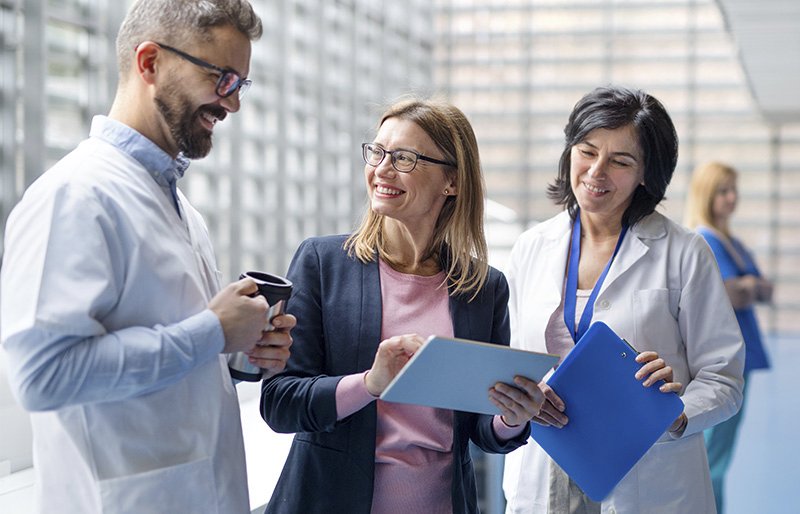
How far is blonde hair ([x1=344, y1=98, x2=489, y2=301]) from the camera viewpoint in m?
2.07

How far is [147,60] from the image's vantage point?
1552mm

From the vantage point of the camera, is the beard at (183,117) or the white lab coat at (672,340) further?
the white lab coat at (672,340)

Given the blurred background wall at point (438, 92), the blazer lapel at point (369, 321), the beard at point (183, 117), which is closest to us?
the beard at point (183, 117)

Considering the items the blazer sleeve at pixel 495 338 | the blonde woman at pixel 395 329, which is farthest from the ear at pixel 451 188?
the blazer sleeve at pixel 495 338

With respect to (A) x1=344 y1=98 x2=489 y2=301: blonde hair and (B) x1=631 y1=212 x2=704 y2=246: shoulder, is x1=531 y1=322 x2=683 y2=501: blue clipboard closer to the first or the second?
(A) x1=344 y1=98 x2=489 y2=301: blonde hair

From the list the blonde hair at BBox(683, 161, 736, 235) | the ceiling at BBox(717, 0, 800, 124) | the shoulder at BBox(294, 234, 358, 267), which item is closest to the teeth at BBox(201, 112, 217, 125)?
the shoulder at BBox(294, 234, 358, 267)

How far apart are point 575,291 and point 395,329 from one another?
68cm

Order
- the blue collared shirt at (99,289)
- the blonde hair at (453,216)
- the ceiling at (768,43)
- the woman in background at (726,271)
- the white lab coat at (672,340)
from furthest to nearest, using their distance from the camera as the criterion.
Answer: the ceiling at (768,43)
the woman in background at (726,271)
the white lab coat at (672,340)
the blonde hair at (453,216)
the blue collared shirt at (99,289)

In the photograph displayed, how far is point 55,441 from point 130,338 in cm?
24

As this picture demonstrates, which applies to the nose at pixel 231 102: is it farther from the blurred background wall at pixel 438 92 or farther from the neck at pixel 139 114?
the blurred background wall at pixel 438 92

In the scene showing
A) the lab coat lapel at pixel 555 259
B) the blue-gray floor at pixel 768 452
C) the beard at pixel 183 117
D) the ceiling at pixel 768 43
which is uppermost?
the ceiling at pixel 768 43

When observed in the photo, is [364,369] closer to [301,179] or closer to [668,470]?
[668,470]

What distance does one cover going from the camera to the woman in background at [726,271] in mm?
4082

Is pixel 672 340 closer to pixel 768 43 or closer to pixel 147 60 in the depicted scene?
pixel 147 60
